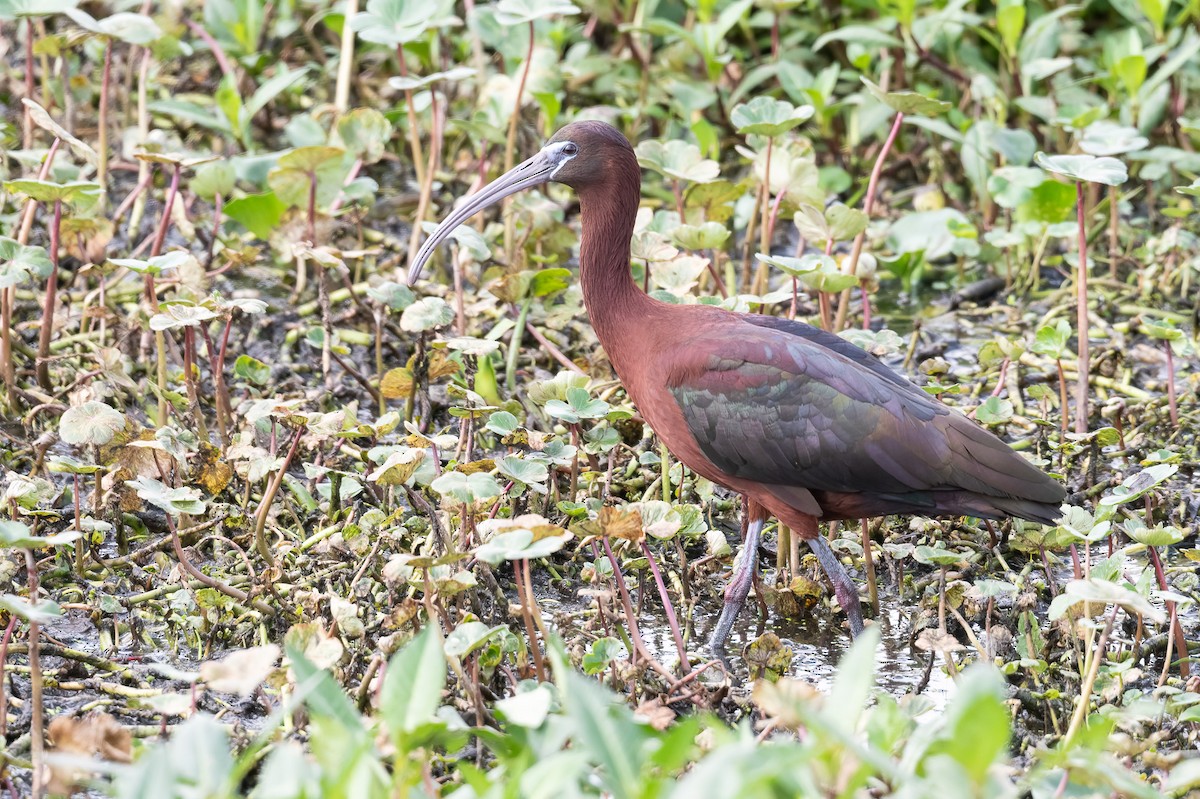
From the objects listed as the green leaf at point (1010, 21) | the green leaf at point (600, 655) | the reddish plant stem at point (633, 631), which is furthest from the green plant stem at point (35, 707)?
the green leaf at point (1010, 21)

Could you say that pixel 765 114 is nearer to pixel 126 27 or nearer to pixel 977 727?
pixel 126 27

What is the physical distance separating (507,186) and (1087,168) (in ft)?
6.64

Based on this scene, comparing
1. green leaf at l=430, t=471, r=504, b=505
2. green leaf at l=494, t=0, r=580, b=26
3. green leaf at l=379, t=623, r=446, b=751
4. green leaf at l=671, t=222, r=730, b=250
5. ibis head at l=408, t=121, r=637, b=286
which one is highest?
green leaf at l=494, t=0, r=580, b=26

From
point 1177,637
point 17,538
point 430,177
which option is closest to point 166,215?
point 430,177

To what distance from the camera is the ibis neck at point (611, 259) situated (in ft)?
15.9

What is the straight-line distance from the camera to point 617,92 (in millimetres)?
8070

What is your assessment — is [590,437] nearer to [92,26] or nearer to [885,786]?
[885,786]

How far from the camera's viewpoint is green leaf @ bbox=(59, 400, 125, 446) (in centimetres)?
451

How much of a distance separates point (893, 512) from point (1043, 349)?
112 cm

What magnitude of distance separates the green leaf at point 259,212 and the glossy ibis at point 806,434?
226 cm

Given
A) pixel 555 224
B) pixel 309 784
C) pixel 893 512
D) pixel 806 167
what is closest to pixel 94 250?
pixel 555 224

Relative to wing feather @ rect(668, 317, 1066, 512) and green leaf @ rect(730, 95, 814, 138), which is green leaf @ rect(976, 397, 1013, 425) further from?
green leaf @ rect(730, 95, 814, 138)

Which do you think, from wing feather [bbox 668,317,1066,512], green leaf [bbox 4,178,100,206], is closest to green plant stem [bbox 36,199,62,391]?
green leaf [bbox 4,178,100,206]

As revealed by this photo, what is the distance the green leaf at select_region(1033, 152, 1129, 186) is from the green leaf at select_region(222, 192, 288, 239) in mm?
3273
